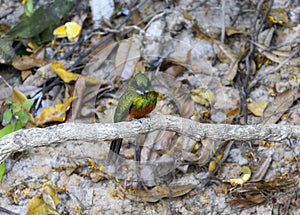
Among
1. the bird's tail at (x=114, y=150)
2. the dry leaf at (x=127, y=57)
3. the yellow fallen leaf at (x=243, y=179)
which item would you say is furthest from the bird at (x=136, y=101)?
the yellow fallen leaf at (x=243, y=179)

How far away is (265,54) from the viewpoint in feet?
14.4

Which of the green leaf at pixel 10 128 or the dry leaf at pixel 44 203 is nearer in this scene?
the dry leaf at pixel 44 203

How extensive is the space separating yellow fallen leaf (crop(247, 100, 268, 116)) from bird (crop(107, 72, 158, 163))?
3.69 ft

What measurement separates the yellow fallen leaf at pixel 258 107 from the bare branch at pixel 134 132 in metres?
0.99

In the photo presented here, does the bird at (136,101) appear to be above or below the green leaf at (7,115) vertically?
above

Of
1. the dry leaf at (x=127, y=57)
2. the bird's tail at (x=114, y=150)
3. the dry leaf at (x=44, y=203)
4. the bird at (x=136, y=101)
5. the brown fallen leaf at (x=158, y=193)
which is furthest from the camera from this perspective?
the dry leaf at (x=127, y=57)

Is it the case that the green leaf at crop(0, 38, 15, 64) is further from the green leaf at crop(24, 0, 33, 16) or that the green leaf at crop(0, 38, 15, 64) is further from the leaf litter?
the green leaf at crop(24, 0, 33, 16)

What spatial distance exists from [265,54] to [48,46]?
1776 millimetres

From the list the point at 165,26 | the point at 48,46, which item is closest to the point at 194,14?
the point at 165,26

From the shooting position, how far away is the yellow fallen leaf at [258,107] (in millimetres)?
4055

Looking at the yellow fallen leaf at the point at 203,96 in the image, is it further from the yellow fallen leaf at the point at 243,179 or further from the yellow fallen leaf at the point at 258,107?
the yellow fallen leaf at the point at 243,179

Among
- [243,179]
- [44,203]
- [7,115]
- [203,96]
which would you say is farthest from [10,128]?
[243,179]

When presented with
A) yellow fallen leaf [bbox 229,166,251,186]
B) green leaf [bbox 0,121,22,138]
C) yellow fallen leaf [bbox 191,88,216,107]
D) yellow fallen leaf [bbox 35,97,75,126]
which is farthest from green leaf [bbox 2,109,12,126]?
yellow fallen leaf [bbox 229,166,251,186]

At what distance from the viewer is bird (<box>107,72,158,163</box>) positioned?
10.4ft
